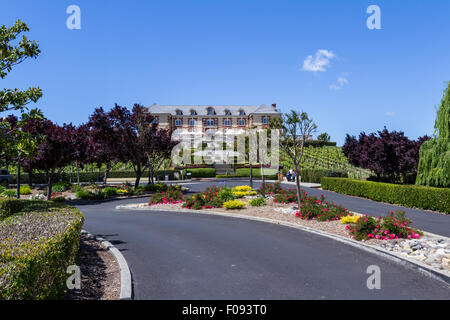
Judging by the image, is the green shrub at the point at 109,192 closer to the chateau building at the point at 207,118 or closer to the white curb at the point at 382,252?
the white curb at the point at 382,252

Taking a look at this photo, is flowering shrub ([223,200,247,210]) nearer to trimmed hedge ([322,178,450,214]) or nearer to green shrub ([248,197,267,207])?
green shrub ([248,197,267,207])

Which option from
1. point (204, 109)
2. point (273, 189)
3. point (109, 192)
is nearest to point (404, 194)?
point (273, 189)

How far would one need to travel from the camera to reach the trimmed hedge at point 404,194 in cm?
1530

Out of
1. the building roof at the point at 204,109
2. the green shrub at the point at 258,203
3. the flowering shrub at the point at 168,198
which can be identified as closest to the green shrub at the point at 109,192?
the flowering shrub at the point at 168,198

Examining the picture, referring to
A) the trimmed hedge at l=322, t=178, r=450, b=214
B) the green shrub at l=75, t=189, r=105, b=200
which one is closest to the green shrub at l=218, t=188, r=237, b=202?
the trimmed hedge at l=322, t=178, r=450, b=214

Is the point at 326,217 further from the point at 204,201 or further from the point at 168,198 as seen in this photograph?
the point at 168,198

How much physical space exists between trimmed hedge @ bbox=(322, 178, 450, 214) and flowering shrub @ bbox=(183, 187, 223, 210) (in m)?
10.3

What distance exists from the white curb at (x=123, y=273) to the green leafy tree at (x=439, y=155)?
1799cm

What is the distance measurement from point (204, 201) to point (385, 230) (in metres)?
9.42

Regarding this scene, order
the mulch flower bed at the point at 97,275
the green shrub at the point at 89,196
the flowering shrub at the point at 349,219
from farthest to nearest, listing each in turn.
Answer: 1. the green shrub at the point at 89,196
2. the flowering shrub at the point at 349,219
3. the mulch flower bed at the point at 97,275

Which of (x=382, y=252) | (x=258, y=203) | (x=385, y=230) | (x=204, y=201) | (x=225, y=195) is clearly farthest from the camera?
(x=225, y=195)

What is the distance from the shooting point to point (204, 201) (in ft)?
54.0

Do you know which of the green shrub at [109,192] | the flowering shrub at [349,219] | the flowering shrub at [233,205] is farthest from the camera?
the green shrub at [109,192]
